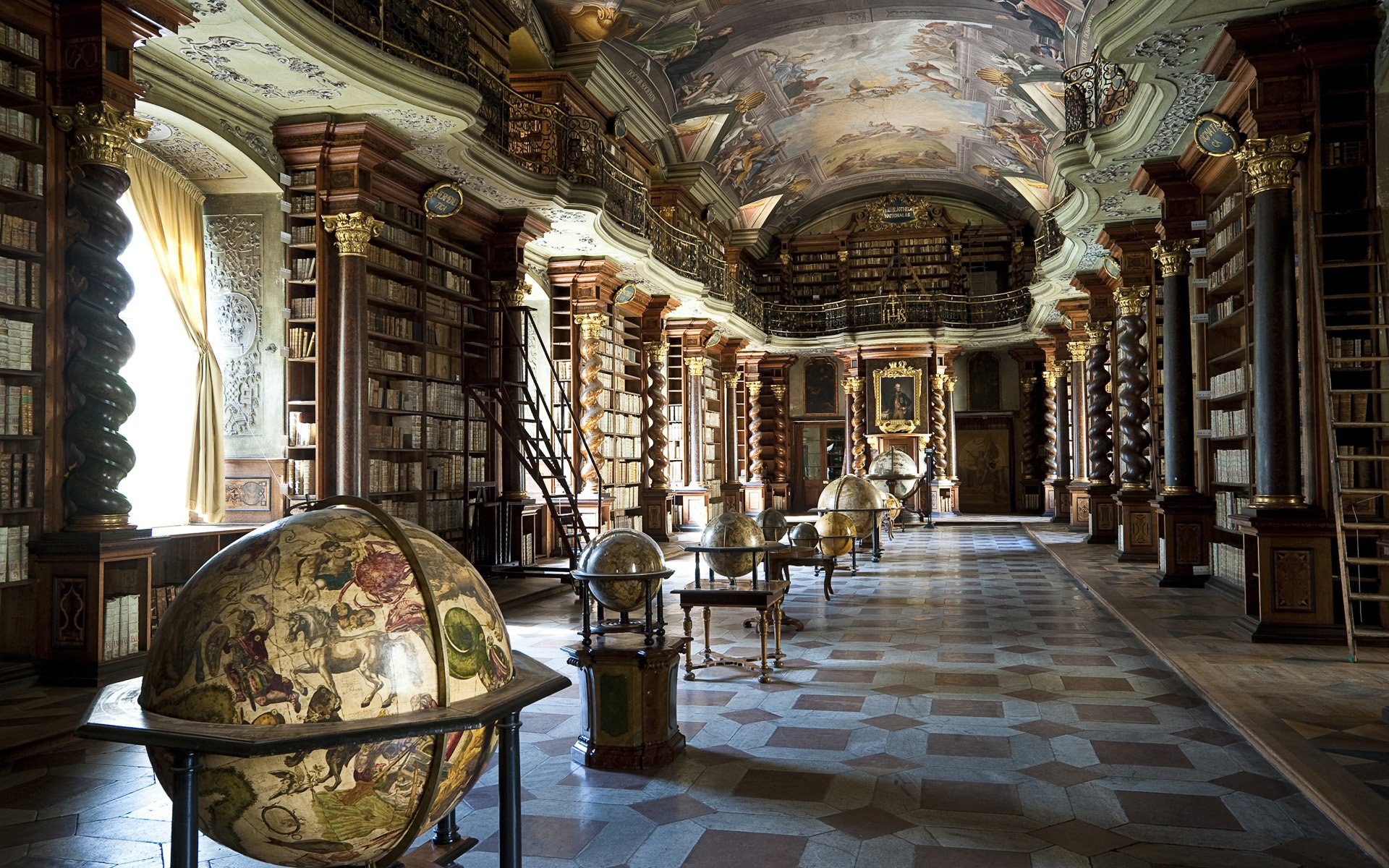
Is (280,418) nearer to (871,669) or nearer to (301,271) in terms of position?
(301,271)

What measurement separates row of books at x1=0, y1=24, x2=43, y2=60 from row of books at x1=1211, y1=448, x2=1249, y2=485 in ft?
29.6

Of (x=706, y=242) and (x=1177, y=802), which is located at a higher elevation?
(x=706, y=242)

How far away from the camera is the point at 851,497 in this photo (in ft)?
39.0

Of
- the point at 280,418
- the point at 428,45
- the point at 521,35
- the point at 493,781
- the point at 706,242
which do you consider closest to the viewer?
the point at 493,781

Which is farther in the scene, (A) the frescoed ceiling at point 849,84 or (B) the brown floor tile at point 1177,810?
(A) the frescoed ceiling at point 849,84

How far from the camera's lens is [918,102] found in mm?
18297

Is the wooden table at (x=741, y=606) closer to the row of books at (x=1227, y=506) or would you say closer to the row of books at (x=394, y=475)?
the row of books at (x=394, y=475)

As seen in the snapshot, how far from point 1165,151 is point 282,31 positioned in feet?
24.5

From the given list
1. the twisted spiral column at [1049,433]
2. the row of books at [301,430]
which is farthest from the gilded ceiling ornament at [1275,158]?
the twisted spiral column at [1049,433]

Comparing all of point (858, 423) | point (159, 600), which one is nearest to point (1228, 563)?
point (159, 600)

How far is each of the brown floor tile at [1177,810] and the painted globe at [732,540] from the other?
118 inches

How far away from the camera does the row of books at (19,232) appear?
5156 millimetres

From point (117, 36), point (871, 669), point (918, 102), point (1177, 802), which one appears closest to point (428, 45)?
point (117, 36)

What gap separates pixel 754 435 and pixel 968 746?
20.0 metres
